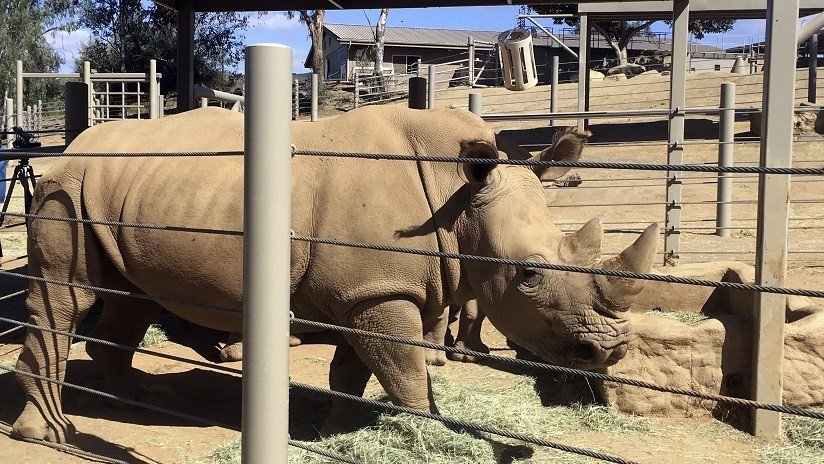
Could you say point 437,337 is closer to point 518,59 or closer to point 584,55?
point 518,59

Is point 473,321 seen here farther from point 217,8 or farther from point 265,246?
point 265,246

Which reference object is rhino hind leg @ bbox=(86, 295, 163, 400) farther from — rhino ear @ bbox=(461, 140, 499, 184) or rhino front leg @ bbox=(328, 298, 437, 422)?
rhino ear @ bbox=(461, 140, 499, 184)

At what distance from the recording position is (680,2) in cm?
809

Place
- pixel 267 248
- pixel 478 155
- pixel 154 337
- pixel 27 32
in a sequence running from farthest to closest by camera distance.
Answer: pixel 27 32 → pixel 154 337 → pixel 478 155 → pixel 267 248

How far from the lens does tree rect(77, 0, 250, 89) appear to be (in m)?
32.7

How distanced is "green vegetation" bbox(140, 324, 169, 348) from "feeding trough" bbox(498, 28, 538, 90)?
6.26m

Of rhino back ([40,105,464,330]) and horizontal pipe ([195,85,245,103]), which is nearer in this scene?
rhino back ([40,105,464,330])

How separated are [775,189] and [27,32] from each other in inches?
1988

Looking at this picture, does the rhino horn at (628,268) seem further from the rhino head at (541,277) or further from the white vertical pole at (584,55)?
the white vertical pole at (584,55)

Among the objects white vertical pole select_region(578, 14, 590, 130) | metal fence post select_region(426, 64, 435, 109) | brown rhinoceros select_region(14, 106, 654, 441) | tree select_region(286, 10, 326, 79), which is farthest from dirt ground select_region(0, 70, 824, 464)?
tree select_region(286, 10, 326, 79)

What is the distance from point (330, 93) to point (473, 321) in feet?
72.2

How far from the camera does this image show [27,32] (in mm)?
48500

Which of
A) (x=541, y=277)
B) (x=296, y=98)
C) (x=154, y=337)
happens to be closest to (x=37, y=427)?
(x=154, y=337)

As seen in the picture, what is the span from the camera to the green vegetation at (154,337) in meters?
7.37
